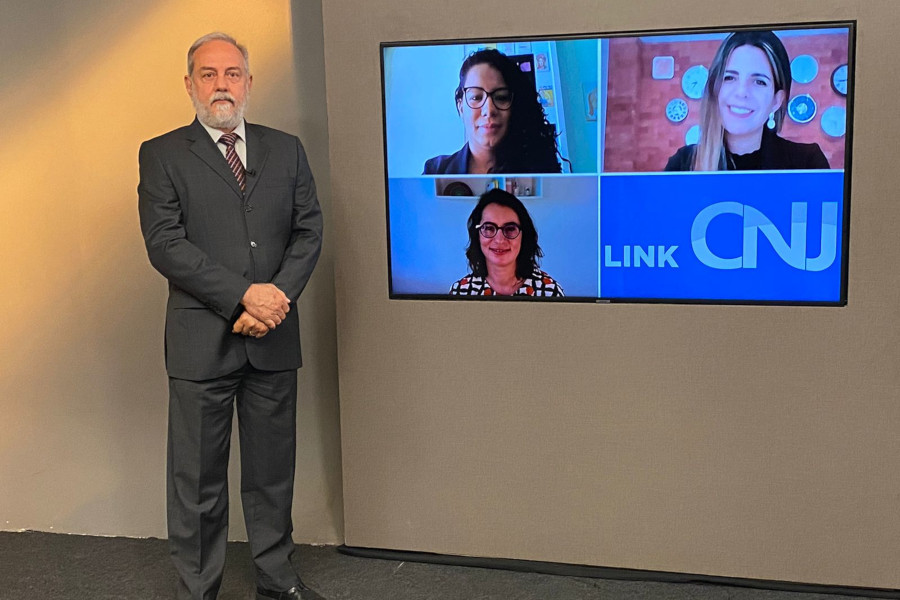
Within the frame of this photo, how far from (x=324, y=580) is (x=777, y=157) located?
197 centimetres

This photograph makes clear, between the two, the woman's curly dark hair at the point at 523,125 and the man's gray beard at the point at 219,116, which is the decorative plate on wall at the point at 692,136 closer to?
the woman's curly dark hair at the point at 523,125

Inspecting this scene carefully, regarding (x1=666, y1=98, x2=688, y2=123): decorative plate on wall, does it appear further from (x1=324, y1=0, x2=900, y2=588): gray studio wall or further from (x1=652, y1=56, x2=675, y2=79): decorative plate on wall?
(x1=324, y1=0, x2=900, y2=588): gray studio wall

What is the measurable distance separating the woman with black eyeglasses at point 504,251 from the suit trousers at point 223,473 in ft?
2.29

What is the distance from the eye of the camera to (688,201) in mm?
3182

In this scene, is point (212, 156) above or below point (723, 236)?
above

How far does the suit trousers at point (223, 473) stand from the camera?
121 inches

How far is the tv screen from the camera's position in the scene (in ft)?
10.1

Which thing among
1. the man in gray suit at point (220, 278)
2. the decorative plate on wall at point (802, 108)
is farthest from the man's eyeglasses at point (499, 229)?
the decorative plate on wall at point (802, 108)

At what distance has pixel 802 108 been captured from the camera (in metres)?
3.05

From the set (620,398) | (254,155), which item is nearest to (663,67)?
(620,398)

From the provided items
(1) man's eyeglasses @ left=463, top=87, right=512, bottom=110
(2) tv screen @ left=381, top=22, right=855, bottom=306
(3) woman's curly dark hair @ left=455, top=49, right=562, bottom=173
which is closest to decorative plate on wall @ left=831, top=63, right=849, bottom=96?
(2) tv screen @ left=381, top=22, right=855, bottom=306

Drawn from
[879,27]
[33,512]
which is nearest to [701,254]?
[879,27]

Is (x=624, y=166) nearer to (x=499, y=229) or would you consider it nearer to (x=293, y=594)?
(x=499, y=229)

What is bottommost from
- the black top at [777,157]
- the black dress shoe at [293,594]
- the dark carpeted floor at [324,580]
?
the dark carpeted floor at [324,580]
